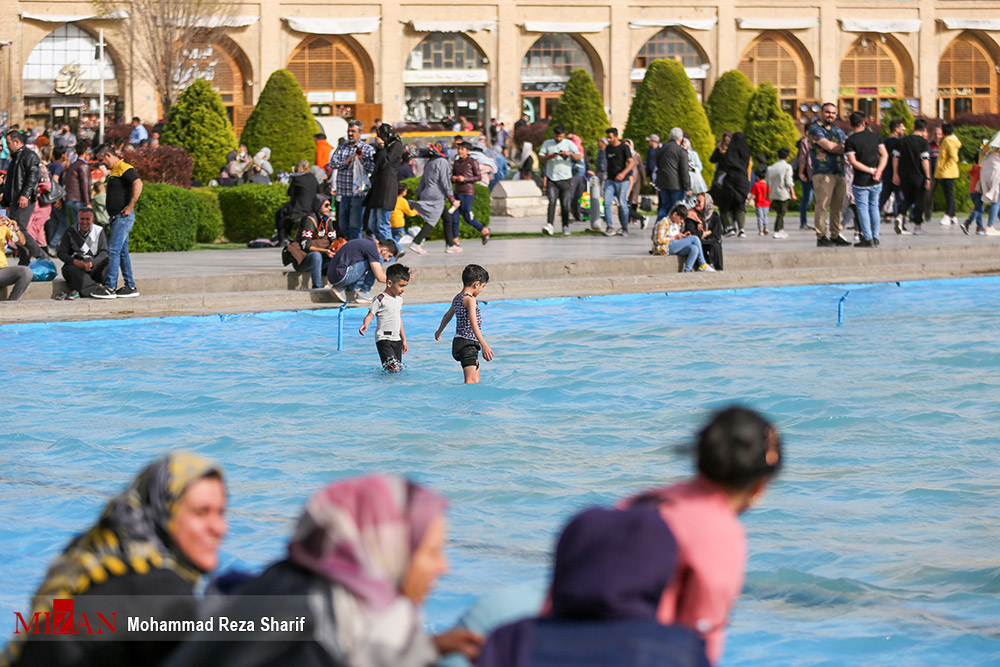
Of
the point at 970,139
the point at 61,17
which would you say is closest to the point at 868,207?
the point at 970,139

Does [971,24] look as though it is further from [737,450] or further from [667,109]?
[737,450]

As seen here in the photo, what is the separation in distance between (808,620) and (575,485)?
2208mm

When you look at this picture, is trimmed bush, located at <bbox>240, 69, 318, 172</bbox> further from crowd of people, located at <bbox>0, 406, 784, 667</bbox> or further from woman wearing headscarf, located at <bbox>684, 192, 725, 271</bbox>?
crowd of people, located at <bbox>0, 406, 784, 667</bbox>

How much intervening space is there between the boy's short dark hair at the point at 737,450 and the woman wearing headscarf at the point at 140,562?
3.34 feet

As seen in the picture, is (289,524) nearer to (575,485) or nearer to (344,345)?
(575,485)

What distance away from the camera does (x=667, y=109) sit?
23.3 metres

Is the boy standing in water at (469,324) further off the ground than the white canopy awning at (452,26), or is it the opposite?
the white canopy awning at (452,26)

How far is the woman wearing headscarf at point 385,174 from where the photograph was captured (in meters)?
14.5

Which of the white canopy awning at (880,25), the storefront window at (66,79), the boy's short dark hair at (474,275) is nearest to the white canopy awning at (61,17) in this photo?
the storefront window at (66,79)

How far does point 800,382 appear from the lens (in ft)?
33.3

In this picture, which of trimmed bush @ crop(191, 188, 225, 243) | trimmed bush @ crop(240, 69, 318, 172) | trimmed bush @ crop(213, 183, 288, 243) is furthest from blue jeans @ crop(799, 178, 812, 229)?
trimmed bush @ crop(240, 69, 318, 172)

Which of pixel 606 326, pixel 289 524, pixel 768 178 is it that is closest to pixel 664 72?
pixel 768 178

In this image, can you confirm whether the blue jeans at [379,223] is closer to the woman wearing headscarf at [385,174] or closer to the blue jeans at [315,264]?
the woman wearing headscarf at [385,174]

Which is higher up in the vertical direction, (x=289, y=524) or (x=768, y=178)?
(x=768, y=178)
